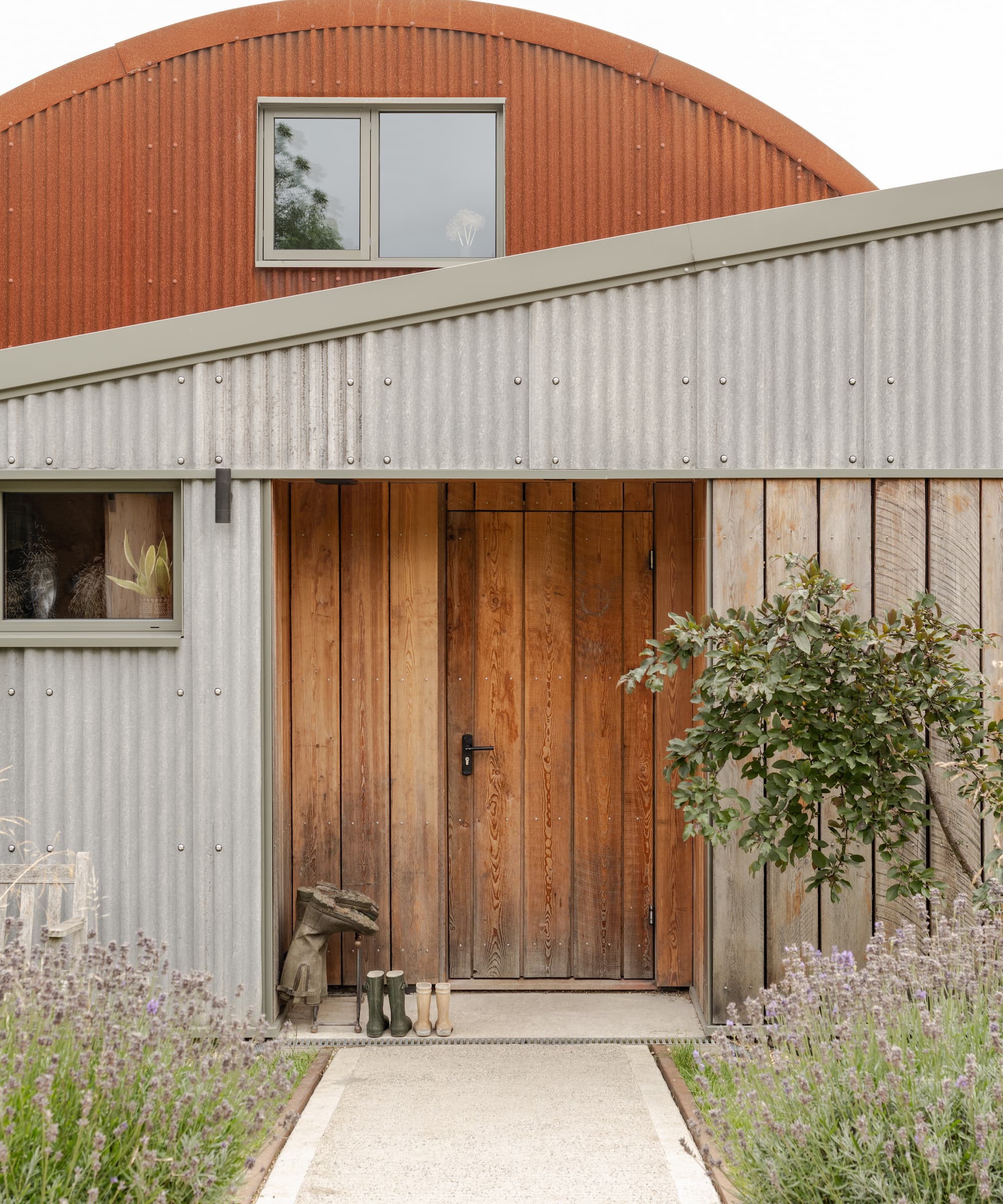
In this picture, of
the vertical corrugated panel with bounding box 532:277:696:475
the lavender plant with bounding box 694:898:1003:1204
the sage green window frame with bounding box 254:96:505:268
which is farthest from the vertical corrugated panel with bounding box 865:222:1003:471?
the sage green window frame with bounding box 254:96:505:268

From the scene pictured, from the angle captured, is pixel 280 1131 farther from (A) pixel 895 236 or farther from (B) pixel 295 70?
(B) pixel 295 70

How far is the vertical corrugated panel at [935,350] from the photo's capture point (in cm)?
Result: 430

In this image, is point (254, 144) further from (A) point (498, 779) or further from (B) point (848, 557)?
(B) point (848, 557)

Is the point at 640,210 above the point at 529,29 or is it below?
below

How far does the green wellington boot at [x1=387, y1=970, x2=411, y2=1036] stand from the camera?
4.36 m

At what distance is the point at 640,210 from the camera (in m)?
6.71

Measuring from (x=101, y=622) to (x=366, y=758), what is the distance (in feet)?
4.53

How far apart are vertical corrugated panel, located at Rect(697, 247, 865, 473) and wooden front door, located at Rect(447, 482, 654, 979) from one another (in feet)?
2.62

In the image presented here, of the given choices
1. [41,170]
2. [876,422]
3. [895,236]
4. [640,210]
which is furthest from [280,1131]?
[41,170]

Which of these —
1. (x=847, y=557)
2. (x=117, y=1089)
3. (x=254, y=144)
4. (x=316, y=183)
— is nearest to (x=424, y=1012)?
(x=117, y=1089)

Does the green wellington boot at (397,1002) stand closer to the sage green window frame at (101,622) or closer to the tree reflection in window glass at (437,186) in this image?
the sage green window frame at (101,622)

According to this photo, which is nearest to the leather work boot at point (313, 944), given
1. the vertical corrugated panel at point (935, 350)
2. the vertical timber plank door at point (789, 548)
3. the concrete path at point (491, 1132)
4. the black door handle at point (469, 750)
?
the concrete path at point (491, 1132)

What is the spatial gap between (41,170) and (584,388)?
Result: 476 cm

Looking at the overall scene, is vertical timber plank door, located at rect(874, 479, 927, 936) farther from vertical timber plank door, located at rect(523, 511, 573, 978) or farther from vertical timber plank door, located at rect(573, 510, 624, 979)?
vertical timber plank door, located at rect(523, 511, 573, 978)
